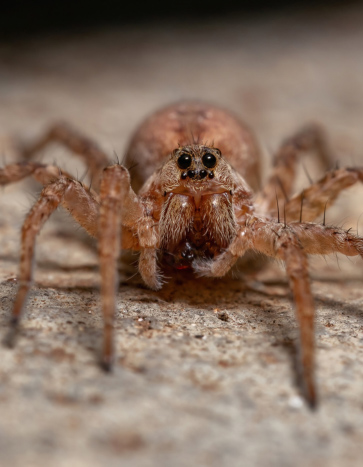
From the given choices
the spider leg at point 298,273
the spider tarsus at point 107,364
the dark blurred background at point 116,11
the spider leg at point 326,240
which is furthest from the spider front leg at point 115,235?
the dark blurred background at point 116,11

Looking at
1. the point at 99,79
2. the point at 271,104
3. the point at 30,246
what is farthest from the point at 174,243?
the point at 99,79

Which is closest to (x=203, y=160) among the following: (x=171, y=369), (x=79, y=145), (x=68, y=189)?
(x=68, y=189)

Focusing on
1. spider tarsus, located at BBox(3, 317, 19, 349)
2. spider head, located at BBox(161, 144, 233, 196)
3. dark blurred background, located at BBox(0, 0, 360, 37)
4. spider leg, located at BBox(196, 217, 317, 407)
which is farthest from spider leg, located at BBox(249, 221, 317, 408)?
dark blurred background, located at BBox(0, 0, 360, 37)

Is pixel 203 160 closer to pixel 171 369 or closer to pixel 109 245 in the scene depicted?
pixel 109 245

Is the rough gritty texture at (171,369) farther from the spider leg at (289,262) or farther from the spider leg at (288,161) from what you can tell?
the spider leg at (288,161)

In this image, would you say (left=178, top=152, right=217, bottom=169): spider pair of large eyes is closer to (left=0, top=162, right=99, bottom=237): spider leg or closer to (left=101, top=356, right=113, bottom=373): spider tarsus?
(left=0, top=162, right=99, bottom=237): spider leg
